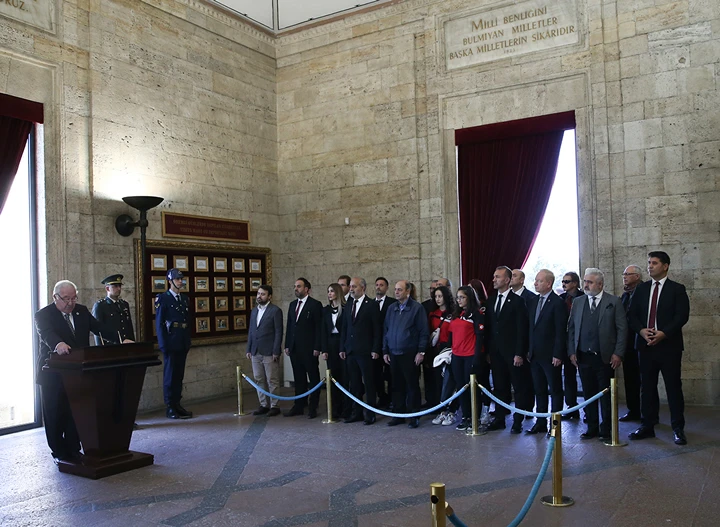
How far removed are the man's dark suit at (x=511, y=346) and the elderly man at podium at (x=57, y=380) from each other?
411 centimetres

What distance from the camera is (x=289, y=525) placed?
4.46 metres

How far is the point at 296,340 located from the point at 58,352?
10.6ft

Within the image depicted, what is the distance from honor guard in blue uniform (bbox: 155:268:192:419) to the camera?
8.52m

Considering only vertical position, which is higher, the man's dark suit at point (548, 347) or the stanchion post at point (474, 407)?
the man's dark suit at point (548, 347)

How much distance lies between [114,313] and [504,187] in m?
5.57

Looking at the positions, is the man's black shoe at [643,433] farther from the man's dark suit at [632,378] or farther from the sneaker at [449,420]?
the sneaker at [449,420]

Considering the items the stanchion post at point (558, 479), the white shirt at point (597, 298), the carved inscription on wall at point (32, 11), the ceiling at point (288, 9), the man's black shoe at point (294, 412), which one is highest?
the ceiling at point (288, 9)

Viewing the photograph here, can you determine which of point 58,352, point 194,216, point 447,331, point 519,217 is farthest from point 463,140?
point 58,352

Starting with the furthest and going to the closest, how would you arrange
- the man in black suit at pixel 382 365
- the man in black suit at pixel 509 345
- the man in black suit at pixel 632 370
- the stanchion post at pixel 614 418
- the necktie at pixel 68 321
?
the man in black suit at pixel 382 365
the man in black suit at pixel 632 370
the man in black suit at pixel 509 345
the necktie at pixel 68 321
the stanchion post at pixel 614 418

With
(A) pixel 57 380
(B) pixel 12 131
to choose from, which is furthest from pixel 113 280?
(B) pixel 12 131

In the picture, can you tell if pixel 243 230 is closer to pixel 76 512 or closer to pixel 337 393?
pixel 337 393

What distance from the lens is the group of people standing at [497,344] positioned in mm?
6566

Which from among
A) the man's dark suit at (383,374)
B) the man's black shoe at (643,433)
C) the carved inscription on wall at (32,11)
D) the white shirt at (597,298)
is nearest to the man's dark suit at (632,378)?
the white shirt at (597,298)

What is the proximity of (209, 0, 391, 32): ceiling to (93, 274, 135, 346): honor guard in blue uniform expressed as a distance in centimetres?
503
